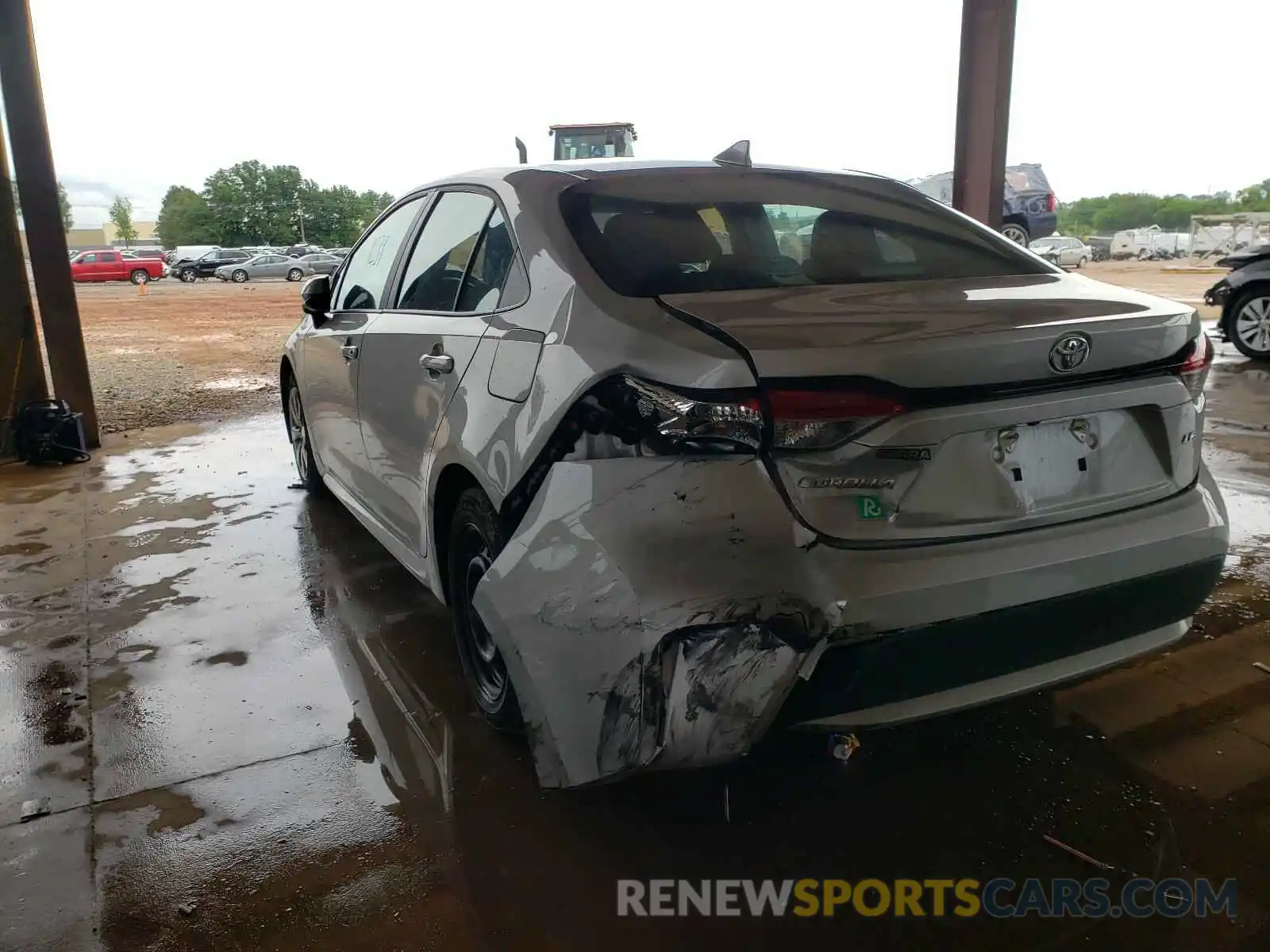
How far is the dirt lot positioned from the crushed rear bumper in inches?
257

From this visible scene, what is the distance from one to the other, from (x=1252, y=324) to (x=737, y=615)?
30.6 feet

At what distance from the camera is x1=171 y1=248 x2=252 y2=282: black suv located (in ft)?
117

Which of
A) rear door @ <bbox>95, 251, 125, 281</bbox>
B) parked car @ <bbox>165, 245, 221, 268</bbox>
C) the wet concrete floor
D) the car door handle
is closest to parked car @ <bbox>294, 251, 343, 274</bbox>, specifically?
parked car @ <bbox>165, 245, 221, 268</bbox>

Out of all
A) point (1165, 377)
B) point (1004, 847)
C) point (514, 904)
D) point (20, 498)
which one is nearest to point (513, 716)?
point (514, 904)

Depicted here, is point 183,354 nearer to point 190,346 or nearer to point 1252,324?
point 190,346

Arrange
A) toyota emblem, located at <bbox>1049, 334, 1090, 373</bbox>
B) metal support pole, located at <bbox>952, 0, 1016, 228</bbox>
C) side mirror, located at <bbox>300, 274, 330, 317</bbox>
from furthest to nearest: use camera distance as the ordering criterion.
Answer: metal support pole, located at <bbox>952, 0, 1016, 228</bbox> < side mirror, located at <bbox>300, 274, 330, 317</bbox> < toyota emblem, located at <bbox>1049, 334, 1090, 373</bbox>

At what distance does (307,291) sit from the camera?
385 cm

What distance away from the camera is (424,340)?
8.84 ft

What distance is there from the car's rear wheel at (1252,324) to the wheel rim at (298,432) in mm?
8568

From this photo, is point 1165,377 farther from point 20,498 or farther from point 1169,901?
point 20,498

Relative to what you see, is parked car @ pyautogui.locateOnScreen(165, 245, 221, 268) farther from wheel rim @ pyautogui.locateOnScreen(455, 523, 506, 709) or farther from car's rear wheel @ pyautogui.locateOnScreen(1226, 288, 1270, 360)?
wheel rim @ pyautogui.locateOnScreen(455, 523, 506, 709)

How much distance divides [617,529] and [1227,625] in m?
2.48

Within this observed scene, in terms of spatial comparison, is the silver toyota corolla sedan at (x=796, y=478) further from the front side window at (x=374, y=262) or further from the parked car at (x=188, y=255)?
the parked car at (x=188, y=255)

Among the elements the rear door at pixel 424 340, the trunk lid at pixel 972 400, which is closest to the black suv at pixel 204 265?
the rear door at pixel 424 340
